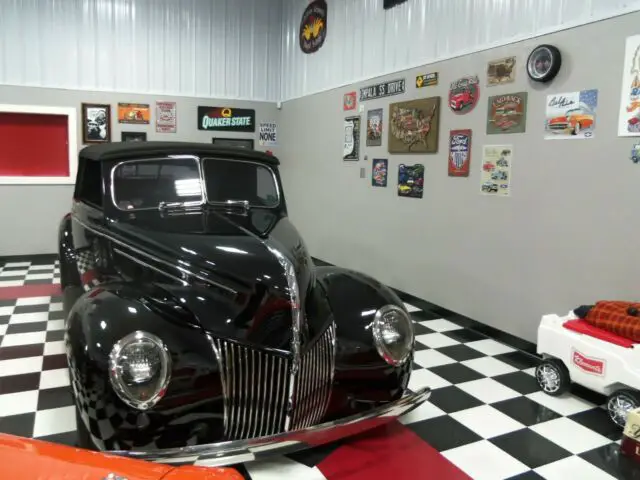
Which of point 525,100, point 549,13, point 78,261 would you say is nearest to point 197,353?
point 78,261

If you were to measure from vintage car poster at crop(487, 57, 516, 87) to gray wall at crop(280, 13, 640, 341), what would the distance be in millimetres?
52

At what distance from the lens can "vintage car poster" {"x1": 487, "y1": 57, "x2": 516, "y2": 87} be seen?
369 cm

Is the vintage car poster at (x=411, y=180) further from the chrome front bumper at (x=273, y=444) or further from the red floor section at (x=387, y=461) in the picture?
the chrome front bumper at (x=273, y=444)

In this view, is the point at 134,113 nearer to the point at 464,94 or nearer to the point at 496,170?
the point at 464,94

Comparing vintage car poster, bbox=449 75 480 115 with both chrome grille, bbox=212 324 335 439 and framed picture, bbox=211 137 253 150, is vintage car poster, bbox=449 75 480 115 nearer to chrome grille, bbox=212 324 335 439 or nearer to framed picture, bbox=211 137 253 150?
chrome grille, bbox=212 324 335 439

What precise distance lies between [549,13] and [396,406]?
9.55 ft

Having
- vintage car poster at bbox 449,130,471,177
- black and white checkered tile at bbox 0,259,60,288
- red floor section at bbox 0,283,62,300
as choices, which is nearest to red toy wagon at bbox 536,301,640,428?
vintage car poster at bbox 449,130,471,177

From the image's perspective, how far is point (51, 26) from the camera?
6.20 m

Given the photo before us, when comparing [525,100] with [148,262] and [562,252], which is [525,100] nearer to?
[562,252]

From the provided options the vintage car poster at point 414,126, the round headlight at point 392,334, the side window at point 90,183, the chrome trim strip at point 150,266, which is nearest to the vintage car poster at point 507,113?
the vintage car poster at point 414,126

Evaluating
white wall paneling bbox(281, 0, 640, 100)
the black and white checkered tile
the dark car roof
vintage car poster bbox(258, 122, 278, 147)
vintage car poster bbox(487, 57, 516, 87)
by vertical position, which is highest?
→ white wall paneling bbox(281, 0, 640, 100)

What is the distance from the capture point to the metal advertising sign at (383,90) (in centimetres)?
485

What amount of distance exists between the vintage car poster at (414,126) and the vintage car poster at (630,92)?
5.35 ft

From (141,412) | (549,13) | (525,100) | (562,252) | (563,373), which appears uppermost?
(549,13)
